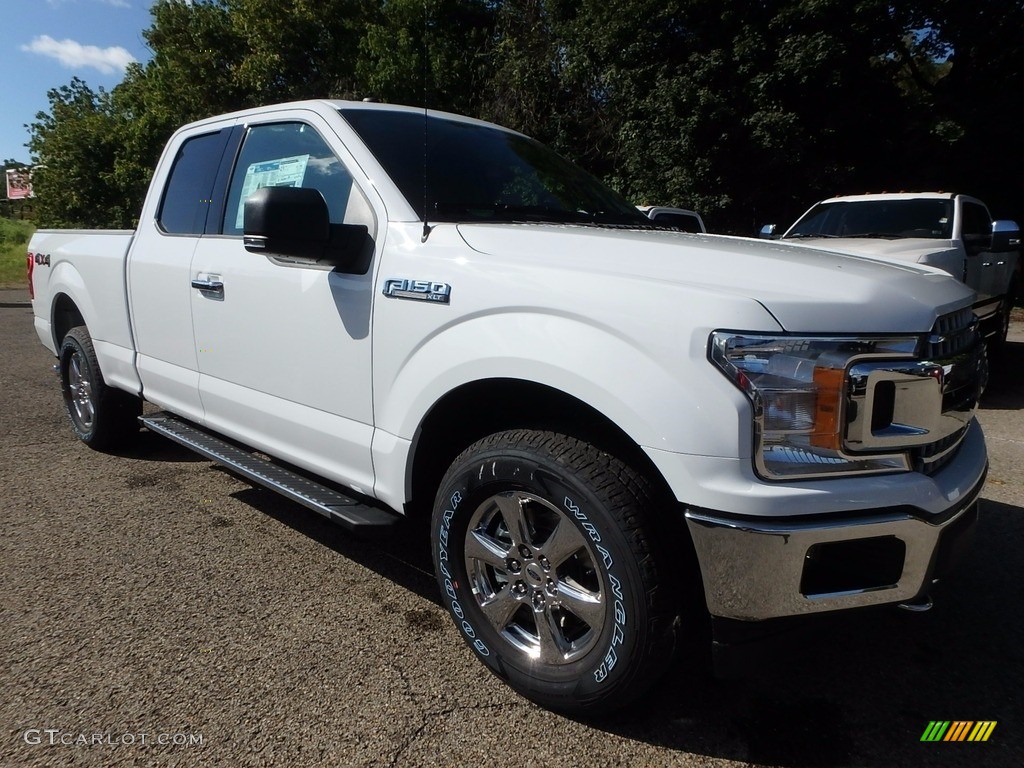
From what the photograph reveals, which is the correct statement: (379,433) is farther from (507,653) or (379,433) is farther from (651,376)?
(651,376)

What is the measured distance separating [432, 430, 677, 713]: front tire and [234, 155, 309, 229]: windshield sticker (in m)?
1.51

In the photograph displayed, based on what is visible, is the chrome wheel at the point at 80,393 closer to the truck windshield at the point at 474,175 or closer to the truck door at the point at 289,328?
the truck door at the point at 289,328

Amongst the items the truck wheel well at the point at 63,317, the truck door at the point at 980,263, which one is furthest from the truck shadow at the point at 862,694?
the truck door at the point at 980,263

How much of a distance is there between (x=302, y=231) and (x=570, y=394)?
110cm

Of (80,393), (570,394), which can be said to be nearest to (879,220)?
(570,394)

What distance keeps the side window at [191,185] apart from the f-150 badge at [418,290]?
164cm

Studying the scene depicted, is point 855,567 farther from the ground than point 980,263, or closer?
closer

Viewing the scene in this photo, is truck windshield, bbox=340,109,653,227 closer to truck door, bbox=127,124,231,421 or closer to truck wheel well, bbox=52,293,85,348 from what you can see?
truck door, bbox=127,124,231,421

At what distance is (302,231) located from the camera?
98.0 inches

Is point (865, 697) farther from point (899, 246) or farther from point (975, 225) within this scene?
point (975, 225)

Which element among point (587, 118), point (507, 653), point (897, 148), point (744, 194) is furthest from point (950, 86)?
point (507, 653)

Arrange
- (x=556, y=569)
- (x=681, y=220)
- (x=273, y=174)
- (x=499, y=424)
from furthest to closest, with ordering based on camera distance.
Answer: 1. (x=681, y=220)
2. (x=273, y=174)
3. (x=499, y=424)
4. (x=556, y=569)

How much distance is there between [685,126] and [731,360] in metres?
13.0

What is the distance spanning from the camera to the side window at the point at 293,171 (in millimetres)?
2832
